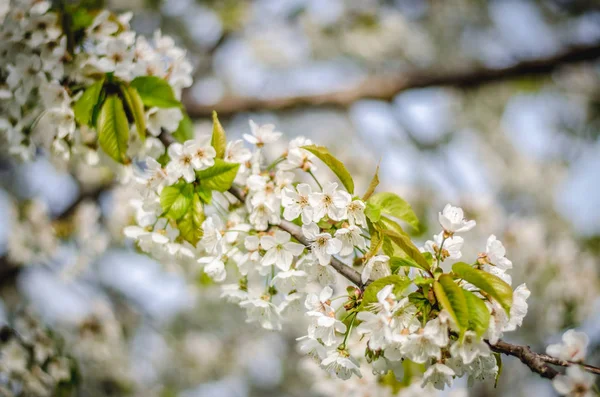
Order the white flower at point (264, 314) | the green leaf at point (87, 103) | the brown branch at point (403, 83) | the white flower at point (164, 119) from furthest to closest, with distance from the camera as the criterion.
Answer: the brown branch at point (403, 83) < the white flower at point (164, 119) < the green leaf at point (87, 103) < the white flower at point (264, 314)

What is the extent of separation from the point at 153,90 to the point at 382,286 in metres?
1.03

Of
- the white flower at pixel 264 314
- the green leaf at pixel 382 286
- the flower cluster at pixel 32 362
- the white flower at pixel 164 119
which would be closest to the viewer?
the green leaf at pixel 382 286

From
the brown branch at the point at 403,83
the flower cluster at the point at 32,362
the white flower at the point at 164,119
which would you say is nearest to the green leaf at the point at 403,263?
the white flower at the point at 164,119

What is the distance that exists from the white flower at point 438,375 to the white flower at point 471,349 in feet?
0.20

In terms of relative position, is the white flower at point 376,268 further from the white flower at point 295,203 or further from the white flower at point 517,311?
the white flower at point 517,311

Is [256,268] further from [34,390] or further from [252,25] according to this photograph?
[252,25]

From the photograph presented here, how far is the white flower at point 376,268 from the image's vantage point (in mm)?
1251

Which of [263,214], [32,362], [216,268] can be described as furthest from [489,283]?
[32,362]

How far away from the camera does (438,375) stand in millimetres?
1193

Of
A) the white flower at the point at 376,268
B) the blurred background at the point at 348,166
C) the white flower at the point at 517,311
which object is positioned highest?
the white flower at the point at 376,268

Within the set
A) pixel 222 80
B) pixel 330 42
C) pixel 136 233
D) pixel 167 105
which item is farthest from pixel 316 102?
pixel 222 80

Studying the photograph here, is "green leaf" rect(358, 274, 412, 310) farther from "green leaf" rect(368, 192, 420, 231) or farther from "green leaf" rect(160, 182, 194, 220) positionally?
"green leaf" rect(160, 182, 194, 220)

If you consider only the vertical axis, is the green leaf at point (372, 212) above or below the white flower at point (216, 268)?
above

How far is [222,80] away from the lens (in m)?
7.28
